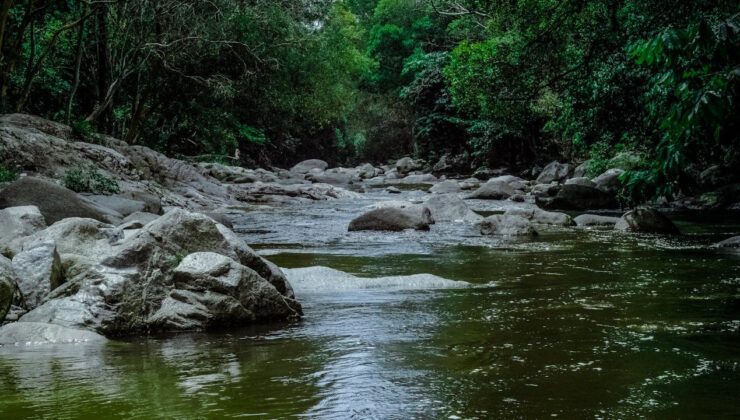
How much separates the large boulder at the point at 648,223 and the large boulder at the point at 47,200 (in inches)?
339

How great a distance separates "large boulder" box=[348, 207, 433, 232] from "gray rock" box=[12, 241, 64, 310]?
7.79 metres

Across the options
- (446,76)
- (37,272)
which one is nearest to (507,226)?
(37,272)

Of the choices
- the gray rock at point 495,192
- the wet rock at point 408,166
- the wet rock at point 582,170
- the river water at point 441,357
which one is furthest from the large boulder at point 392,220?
the wet rock at point 408,166

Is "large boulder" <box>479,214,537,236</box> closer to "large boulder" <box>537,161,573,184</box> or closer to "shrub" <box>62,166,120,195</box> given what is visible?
"shrub" <box>62,166,120,195</box>

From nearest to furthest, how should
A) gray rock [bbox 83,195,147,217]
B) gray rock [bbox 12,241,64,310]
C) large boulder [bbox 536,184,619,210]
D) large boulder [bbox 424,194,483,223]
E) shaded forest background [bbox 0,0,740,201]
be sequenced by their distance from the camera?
gray rock [bbox 12,241,64,310], shaded forest background [bbox 0,0,740,201], gray rock [bbox 83,195,147,217], large boulder [bbox 424,194,483,223], large boulder [bbox 536,184,619,210]

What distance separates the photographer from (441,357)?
3742mm

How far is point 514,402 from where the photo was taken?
9.52 feet

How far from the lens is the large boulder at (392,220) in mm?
12406

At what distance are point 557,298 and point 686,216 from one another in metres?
10.2

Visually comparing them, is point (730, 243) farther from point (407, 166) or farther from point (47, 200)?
point (407, 166)

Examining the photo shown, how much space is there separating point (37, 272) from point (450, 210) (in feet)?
34.3

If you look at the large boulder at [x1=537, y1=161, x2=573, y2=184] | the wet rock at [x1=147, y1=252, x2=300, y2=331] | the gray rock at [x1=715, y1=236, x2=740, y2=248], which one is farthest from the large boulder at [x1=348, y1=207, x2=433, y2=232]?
the large boulder at [x1=537, y1=161, x2=573, y2=184]

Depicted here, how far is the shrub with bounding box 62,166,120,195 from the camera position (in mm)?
12531

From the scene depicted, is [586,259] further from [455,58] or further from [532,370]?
[455,58]
